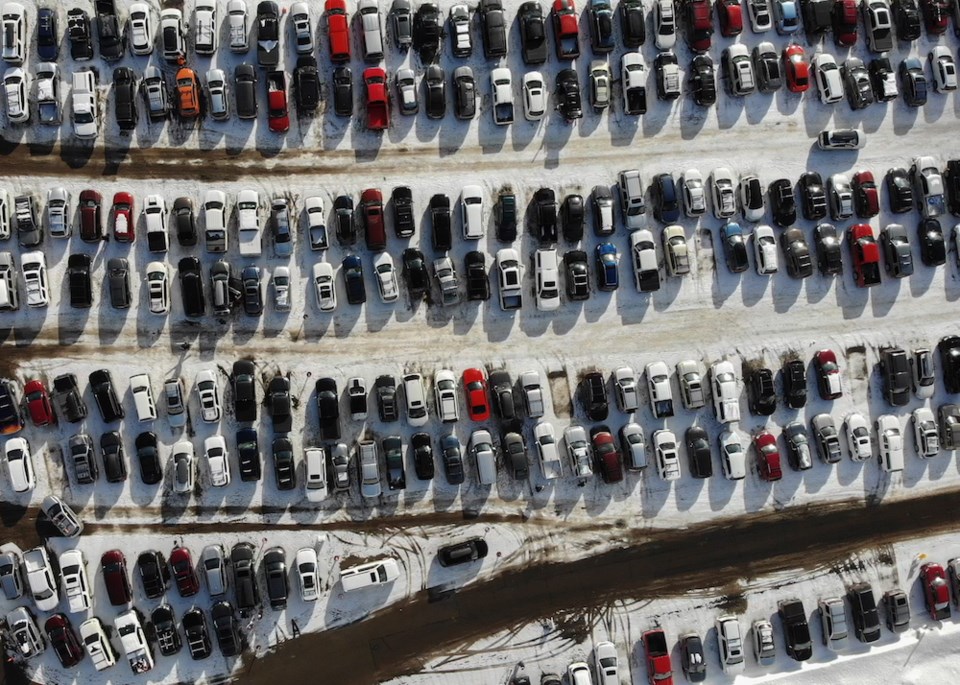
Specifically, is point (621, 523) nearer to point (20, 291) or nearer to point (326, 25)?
point (326, 25)

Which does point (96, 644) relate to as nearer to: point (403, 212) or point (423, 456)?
point (423, 456)

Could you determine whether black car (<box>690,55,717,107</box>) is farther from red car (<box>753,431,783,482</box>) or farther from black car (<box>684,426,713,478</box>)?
red car (<box>753,431,783,482</box>)

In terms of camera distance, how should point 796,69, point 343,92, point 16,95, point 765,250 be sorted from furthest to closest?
point 796,69, point 765,250, point 343,92, point 16,95

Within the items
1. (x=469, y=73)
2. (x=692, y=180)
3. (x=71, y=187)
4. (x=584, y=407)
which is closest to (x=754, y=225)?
(x=692, y=180)

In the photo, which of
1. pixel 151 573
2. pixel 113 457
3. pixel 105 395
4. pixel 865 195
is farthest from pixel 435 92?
pixel 151 573

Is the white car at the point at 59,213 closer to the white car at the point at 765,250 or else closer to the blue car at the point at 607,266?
the blue car at the point at 607,266
